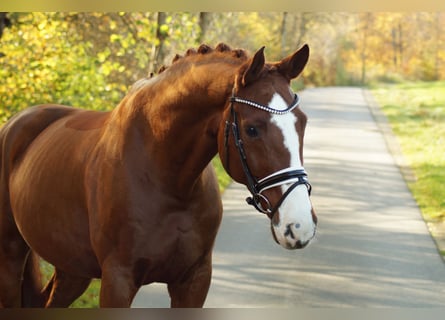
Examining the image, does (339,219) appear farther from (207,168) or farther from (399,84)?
(207,168)

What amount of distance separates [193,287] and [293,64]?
2.44 ft

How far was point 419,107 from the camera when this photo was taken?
6363 mm

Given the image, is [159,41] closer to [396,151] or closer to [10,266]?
[396,151]

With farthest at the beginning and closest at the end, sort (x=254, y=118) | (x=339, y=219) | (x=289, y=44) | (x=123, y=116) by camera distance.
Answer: (x=289, y=44) < (x=339, y=219) < (x=123, y=116) < (x=254, y=118)

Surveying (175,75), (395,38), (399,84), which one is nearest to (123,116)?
(175,75)

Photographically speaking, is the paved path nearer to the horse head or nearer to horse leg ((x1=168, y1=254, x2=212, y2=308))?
horse leg ((x1=168, y1=254, x2=212, y2=308))

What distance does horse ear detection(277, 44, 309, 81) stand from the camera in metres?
1.97

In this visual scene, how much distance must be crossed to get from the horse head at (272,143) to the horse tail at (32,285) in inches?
51.7

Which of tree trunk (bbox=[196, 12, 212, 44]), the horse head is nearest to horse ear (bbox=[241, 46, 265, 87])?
the horse head

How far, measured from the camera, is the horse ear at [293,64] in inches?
77.5

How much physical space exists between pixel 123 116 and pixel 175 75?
23 centimetres

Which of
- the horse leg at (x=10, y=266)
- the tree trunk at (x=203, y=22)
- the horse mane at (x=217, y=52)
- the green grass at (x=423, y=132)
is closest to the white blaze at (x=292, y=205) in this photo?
the horse mane at (x=217, y=52)

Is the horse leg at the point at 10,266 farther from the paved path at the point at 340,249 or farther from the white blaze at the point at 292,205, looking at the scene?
the white blaze at the point at 292,205

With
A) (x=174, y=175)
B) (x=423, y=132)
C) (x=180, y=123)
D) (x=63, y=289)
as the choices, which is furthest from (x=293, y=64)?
(x=423, y=132)
